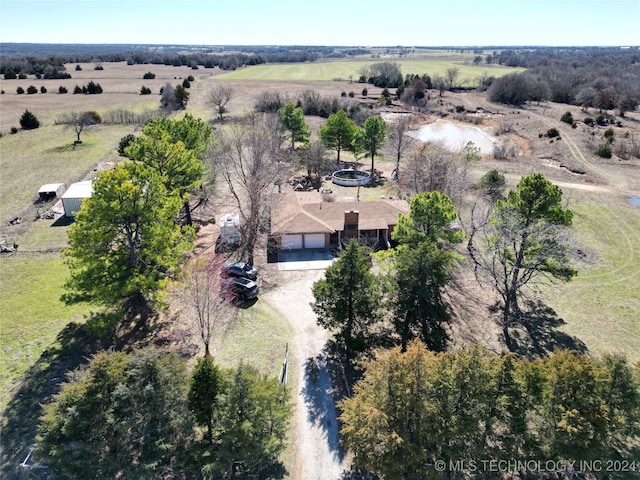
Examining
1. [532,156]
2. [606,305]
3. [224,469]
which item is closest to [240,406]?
[224,469]

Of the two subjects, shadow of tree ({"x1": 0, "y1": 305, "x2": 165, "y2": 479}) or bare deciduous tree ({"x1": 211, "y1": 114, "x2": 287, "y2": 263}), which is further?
bare deciduous tree ({"x1": 211, "y1": 114, "x2": 287, "y2": 263})

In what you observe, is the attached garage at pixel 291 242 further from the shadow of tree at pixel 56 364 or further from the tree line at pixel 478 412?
the tree line at pixel 478 412

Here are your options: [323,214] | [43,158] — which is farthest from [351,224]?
[43,158]

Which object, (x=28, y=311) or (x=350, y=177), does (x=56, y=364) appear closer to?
(x=28, y=311)

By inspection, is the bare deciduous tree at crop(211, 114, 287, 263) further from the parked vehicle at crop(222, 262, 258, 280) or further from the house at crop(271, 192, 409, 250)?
the parked vehicle at crop(222, 262, 258, 280)

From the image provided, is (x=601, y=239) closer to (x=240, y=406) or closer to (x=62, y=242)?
(x=240, y=406)

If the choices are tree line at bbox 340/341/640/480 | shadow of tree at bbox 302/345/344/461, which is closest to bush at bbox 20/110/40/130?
shadow of tree at bbox 302/345/344/461
